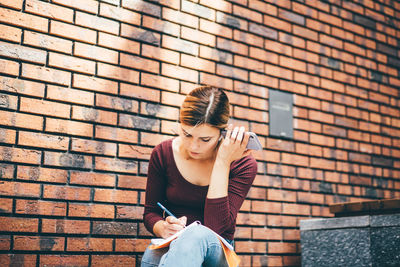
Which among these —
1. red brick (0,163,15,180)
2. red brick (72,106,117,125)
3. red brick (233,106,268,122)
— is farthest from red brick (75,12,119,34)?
red brick (233,106,268,122)

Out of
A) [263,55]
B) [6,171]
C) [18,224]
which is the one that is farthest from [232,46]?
[18,224]

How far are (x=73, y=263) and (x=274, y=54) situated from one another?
2.14m

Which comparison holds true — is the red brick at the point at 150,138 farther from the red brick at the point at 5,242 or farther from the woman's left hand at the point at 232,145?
the red brick at the point at 5,242

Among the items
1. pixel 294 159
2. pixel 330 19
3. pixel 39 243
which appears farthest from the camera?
pixel 330 19

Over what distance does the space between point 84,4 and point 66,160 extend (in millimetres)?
939

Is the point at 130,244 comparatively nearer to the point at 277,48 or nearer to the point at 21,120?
the point at 21,120

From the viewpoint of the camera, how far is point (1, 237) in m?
Answer: 2.46

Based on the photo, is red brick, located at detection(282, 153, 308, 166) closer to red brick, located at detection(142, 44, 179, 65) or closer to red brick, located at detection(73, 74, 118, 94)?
red brick, located at detection(142, 44, 179, 65)

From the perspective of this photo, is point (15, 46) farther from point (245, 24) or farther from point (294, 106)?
point (294, 106)

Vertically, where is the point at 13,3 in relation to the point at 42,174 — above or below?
above

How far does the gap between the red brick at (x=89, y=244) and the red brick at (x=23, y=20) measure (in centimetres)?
119

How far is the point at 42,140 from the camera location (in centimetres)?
264

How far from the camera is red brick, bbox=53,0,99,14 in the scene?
9.20 ft

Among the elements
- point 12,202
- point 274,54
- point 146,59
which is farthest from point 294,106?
point 12,202
